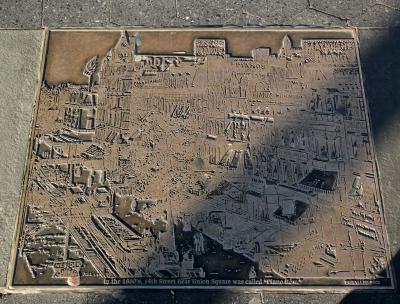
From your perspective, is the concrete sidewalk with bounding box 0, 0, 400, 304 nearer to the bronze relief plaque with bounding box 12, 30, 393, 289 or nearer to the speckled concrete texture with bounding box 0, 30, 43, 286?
the speckled concrete texture with bounding box 0, 30, 43, 286

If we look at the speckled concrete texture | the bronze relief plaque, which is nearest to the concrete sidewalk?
the speckled concrete texture

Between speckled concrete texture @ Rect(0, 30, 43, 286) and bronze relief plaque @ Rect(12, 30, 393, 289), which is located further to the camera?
speckled concrete texture @ Rect(0, 30, 43, 286)

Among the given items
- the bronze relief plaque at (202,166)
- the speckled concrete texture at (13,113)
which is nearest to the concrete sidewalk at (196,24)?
the speckled concrete texture at (13,113)

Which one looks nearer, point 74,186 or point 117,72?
point 74,186

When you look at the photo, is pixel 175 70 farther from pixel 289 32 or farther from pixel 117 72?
pixel 289 32

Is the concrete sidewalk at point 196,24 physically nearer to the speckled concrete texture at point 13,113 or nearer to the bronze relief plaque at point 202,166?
the speckled concrete texture at point 13,113

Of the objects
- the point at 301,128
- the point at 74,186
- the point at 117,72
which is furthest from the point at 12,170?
the point at 301,128

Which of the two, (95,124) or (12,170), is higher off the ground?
(95,124)

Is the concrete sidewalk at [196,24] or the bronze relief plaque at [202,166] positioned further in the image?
the concrete sidewalk at [196,24]
